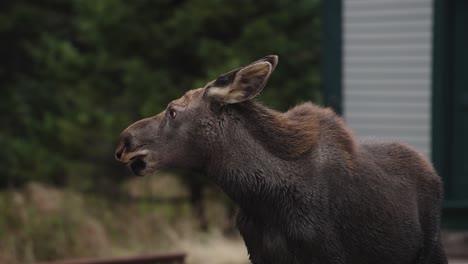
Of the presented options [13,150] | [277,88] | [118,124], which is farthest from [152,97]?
→ [13,150]

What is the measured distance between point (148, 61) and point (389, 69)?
3504mm

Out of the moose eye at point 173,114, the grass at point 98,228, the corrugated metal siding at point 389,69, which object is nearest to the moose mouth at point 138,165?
the moose eye at point 173,114

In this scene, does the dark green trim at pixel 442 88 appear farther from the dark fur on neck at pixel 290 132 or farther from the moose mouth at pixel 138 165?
the moose mouth at pixel 138 165

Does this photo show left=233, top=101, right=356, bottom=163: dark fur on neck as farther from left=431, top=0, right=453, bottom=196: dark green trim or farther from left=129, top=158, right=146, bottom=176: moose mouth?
left=431, top=0, right=453, bottom=196: dark green trim

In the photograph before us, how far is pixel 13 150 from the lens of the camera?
1576cm

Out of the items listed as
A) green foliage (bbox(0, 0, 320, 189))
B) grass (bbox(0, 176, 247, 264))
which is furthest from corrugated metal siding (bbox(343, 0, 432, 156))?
grass (bbox(0, 176, 247, 264))

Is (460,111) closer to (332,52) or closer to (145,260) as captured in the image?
(332,52)

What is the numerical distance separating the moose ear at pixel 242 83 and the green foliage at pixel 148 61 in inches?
283

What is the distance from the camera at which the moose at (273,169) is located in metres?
5.04

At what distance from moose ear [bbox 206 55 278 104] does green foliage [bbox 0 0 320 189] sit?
23.6 ft

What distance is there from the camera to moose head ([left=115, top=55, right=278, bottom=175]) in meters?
5.09

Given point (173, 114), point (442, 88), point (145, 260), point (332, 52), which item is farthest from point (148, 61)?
point (173, 114)

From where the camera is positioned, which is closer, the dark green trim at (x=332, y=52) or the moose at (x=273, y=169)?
the moose at (x=273, y=169)

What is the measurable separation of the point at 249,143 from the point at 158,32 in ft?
26.9
